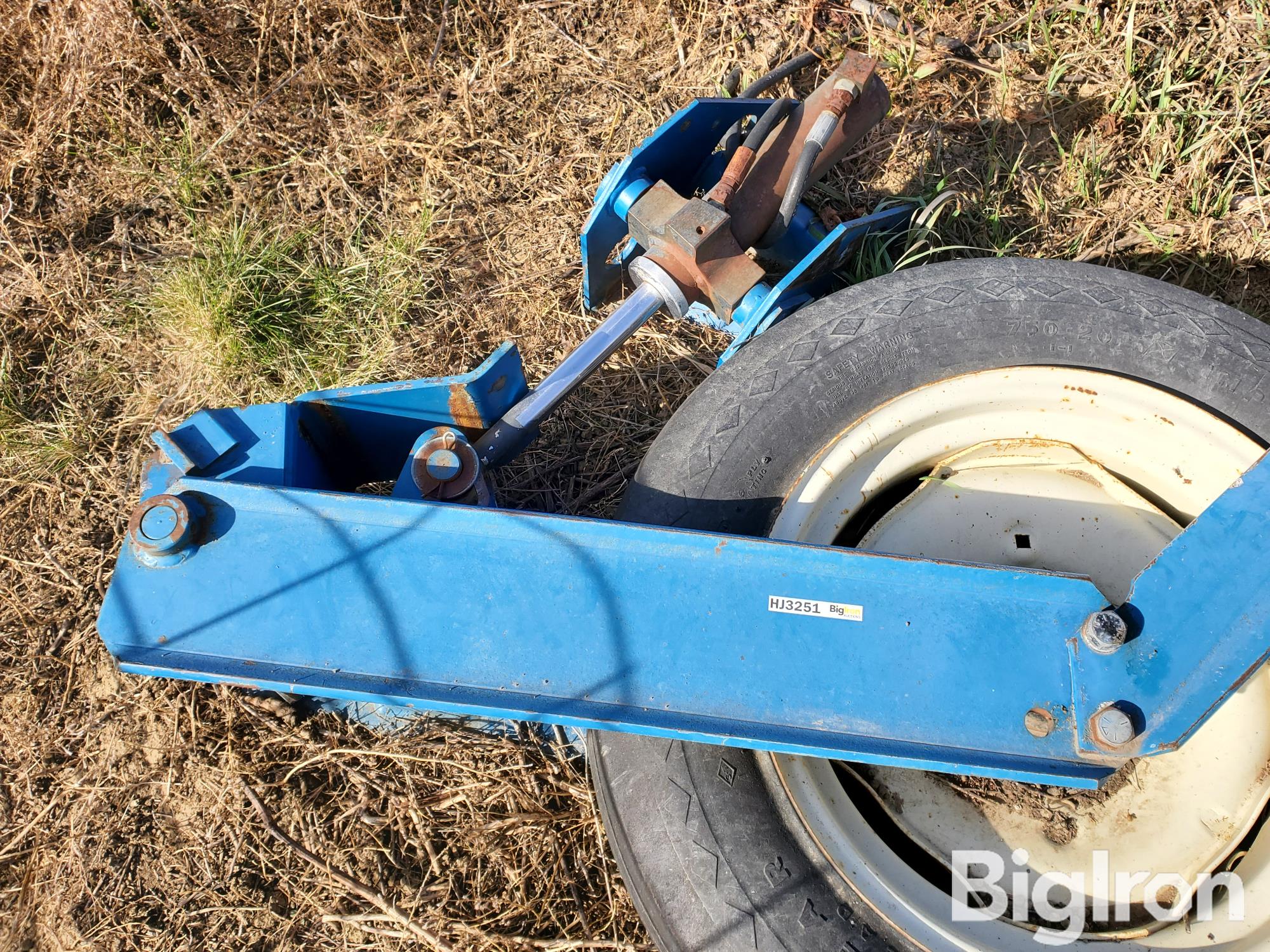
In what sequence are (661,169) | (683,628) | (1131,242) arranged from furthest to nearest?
(1131,242) < (661,169) < (683,628)

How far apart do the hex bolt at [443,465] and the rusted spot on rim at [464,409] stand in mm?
144

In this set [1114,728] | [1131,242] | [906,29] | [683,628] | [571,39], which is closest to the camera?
[1114,728]

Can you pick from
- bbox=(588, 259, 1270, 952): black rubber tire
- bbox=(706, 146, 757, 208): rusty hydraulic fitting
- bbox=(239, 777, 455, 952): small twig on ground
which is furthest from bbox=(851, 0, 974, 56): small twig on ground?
bbox=(239, 777, 455, 952): small twig on ground

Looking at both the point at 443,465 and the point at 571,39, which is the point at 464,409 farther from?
the point at 571,39

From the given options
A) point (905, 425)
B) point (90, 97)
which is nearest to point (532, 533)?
point (905, 425)

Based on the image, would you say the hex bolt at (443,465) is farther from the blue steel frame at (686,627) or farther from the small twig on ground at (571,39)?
the small twig on ground at (571,39)

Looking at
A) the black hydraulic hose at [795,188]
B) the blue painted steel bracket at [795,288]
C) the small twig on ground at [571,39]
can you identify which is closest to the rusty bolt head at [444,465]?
the blue painted steel bracket at [795,288]

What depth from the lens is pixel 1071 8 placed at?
276 centimetres

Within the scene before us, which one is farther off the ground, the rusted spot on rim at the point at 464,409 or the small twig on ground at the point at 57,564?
the rusted spot on rim at the point at 464,409

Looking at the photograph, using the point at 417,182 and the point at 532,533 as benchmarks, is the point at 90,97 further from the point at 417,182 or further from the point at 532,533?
the point at 532,533

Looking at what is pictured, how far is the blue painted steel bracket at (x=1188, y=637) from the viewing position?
4.88 feet

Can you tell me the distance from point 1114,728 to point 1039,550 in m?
0.49

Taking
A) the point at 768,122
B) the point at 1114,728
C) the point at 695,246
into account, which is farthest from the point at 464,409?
the point at 1114,728

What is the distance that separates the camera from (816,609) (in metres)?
1.57
